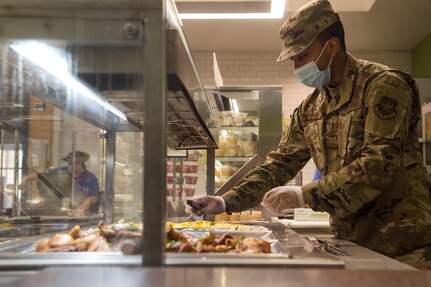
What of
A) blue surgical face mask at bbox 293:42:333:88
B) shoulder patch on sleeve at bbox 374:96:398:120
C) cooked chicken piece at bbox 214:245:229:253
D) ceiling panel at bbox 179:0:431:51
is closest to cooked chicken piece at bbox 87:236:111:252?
Answer: cooked chicken piece at bbox 214:245:229:253

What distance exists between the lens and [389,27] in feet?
20.0

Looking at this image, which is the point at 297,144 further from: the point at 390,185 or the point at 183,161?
the point at 183,161

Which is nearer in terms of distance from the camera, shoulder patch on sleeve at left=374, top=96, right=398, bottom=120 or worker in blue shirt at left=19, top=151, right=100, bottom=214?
worker in blue shirt at left=19, top=151, right=100, bottom=214

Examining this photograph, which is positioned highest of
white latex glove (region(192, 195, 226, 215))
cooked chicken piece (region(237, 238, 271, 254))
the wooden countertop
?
white latex glove (region(192, 195, 226, 215))

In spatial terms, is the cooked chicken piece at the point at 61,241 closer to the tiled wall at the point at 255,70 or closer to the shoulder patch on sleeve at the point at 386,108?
the shoulder patch on sleeve at the point at 386,108

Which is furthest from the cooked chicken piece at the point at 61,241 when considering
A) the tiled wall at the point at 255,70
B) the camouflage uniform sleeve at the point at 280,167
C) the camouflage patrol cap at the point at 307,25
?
the tiled wall at the point at 255,70

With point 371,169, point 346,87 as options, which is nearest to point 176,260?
point 371,169

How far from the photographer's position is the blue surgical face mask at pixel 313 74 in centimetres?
222

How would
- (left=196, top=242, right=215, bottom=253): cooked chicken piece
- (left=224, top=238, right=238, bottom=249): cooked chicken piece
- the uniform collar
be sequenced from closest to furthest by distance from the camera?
(left=196, top=242, right=215, bottom=253): cooked chicken piece < (left=224, top=238, right=238, bottom=249): cooked chicken piece < the uniform collar

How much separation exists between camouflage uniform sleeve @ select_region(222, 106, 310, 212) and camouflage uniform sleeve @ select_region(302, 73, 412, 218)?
24.6 inches

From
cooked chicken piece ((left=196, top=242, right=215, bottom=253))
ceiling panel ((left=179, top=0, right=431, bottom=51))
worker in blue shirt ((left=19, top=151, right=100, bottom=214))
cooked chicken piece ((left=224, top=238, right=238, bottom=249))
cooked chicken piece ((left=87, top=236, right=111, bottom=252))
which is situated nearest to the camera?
cooked chicken piece ((left=87, top=236, right=111, bottom=252))

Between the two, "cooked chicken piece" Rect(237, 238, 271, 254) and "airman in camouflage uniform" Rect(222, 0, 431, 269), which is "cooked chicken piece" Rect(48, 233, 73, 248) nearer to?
"cooked chicken piece" Rect(237, 238, 271, 254)

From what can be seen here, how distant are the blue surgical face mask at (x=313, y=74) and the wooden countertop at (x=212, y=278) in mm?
1412

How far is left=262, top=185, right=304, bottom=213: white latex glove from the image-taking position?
1.89 meters
